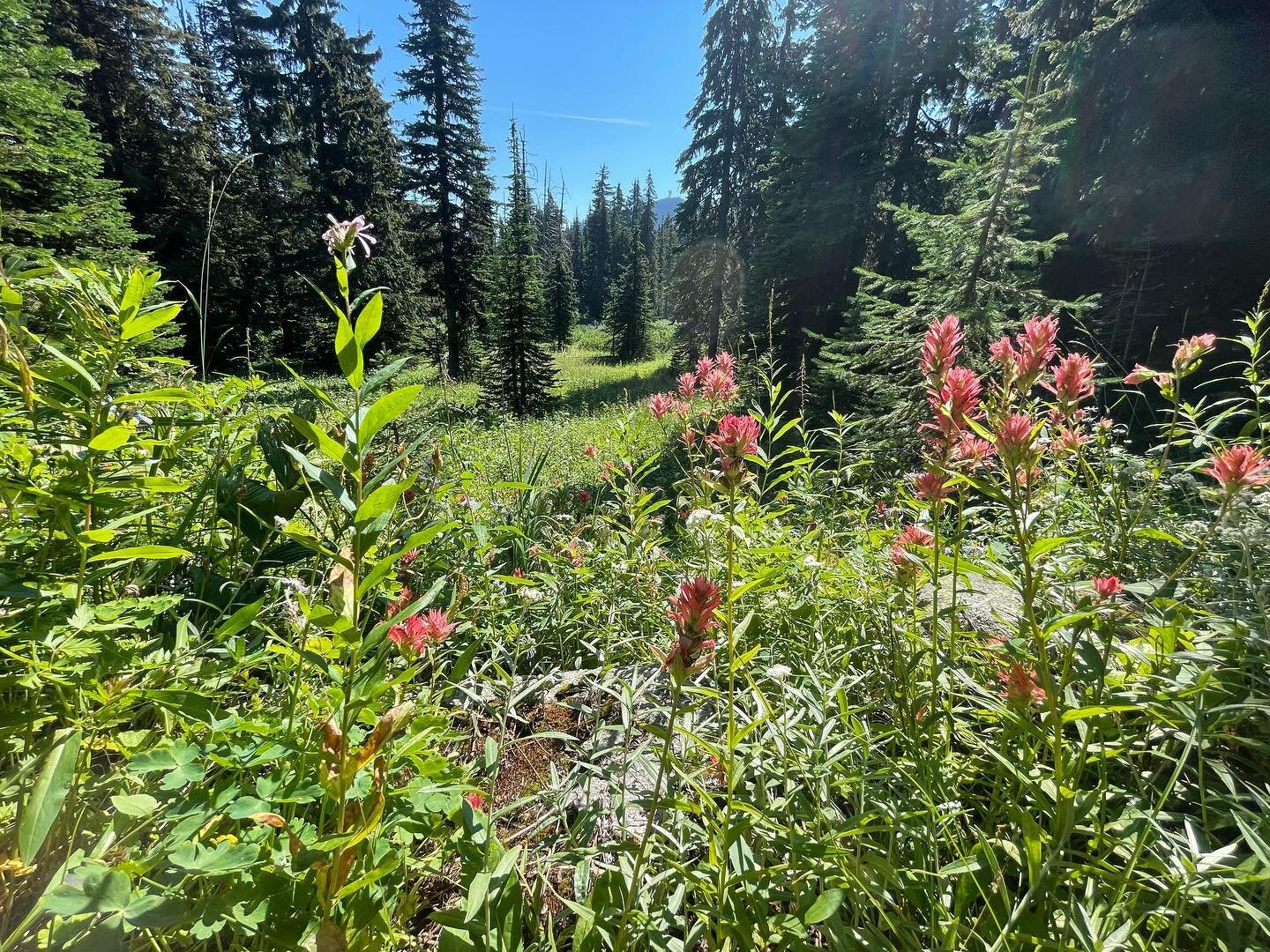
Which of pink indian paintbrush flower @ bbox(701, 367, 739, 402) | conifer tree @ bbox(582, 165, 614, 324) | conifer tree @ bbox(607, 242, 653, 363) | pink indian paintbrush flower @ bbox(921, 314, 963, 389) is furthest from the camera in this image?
conifer tree @ bbox(582, 165, 614, 324)

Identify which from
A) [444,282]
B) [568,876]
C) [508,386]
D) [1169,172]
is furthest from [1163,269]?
[444,282]

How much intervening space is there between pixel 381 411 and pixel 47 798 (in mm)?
650

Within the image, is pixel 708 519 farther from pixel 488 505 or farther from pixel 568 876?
pixel 488 505

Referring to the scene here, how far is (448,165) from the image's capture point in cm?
1792

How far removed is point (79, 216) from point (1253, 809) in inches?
408

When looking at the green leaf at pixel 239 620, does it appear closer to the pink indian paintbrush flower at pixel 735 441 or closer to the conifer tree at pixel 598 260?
the pink indian paintbrush flower at pixel 735 441

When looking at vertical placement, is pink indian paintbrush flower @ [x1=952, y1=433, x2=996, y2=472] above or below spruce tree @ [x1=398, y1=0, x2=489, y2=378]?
below

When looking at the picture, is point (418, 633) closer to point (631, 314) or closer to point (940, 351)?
point (940, 351)

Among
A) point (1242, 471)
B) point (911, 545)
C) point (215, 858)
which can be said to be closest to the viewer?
point (215, 858)

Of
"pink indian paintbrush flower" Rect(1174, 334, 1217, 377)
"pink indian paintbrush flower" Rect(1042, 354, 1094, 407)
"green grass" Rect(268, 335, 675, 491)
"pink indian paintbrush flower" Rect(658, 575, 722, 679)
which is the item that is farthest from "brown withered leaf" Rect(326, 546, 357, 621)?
"pink indian paintbrush flower" Rect(1174, 334, 1217, 377)

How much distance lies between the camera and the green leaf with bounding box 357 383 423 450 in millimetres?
693

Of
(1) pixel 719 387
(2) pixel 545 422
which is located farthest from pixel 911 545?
(2) pixel 545 422

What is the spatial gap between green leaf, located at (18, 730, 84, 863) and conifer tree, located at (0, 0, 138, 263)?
20.2 feet

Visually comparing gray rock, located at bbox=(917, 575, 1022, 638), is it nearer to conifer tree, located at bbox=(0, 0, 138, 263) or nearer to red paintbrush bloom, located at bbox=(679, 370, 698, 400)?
red paintbrush bloom, located at bbox=(679, 370, 698, 400)
